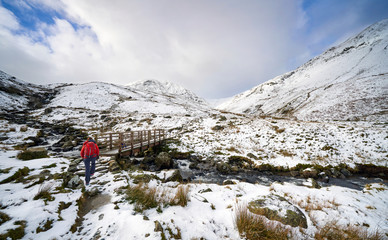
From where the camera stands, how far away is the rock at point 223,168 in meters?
10.6

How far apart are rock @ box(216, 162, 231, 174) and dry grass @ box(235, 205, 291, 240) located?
23.8 ft

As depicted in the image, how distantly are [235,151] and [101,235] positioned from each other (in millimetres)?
12195

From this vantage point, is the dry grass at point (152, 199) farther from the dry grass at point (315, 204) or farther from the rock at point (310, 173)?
the rock at point (310, 173)

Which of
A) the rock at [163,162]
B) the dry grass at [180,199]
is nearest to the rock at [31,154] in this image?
the rock at [163,162]

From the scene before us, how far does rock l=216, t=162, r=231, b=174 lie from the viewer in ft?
34.8

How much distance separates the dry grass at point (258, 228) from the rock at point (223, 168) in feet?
23.8

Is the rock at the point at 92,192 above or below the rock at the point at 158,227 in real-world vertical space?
below

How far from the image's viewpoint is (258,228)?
3.23 meters

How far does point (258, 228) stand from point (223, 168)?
304 inches

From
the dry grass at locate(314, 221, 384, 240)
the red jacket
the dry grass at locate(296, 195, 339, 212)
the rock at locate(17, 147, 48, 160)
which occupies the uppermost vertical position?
the red jacket

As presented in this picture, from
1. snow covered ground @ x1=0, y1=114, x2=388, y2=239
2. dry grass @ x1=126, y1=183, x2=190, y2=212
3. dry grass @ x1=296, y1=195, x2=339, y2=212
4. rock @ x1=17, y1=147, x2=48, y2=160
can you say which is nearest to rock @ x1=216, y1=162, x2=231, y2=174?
snow covered ground @ x1=0, y1=114, x2=388, y2=239

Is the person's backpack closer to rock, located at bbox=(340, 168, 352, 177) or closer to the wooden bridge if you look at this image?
the wooden bridge

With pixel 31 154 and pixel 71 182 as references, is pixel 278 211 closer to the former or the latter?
pixel 71 182

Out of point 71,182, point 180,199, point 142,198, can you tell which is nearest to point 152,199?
point 142,198
